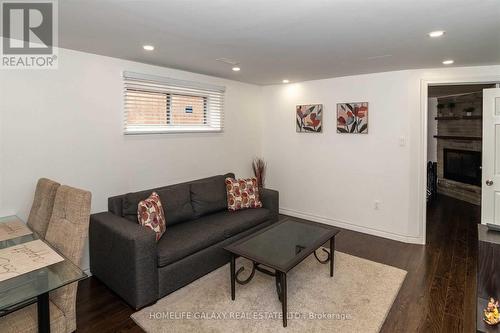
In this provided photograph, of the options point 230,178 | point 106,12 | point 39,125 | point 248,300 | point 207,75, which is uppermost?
point 207,75

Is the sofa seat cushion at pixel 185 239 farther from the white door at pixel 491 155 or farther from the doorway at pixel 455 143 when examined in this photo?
the doorway at pixel 455 143

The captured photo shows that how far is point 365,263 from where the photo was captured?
322cm

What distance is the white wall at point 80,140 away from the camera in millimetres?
2494

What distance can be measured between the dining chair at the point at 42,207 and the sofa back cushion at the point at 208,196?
157 centimetres

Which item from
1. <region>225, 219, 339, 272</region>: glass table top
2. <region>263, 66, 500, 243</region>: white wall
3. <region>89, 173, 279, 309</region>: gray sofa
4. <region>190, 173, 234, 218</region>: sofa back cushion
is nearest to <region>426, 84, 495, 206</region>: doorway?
<region>263, 66, 500, 243</region>: white wall

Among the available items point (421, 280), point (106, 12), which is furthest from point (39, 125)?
point (421, 280)

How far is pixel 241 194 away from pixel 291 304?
5.57 ft

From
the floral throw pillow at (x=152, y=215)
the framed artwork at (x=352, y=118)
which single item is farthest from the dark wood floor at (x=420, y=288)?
the framed artwork at (x=352, y=118)

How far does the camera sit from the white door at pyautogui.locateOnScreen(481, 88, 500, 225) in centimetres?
320

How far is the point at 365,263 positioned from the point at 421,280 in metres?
0.56

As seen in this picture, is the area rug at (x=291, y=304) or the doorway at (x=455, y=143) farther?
the doorway at (x=455, y=143)

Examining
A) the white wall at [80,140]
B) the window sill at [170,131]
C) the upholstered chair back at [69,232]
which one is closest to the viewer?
the upholstered chair back at [69,232]

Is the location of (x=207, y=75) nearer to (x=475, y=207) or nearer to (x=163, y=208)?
(x=163, y=208)

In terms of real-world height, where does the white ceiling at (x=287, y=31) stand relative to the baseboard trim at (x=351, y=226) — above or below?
above
